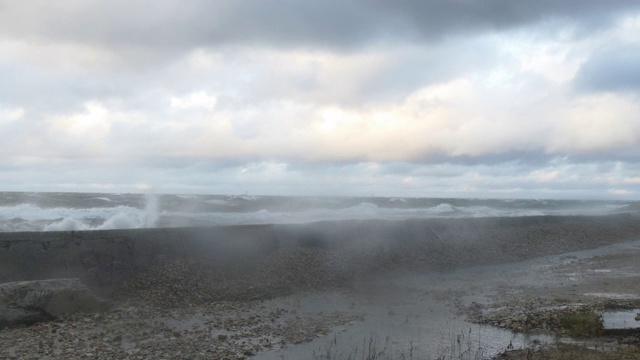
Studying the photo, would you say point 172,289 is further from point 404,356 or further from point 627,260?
point 627,260

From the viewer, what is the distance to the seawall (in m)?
12.4

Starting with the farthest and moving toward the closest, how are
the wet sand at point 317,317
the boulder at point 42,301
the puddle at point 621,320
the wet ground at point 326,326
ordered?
1. the puddle at point 621,320
2. the boulder at point 42,301
3. the wet sand at point 317,317
4. the wet ground at point 326,326

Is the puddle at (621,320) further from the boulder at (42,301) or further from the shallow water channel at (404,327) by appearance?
the boulder at (42,301)

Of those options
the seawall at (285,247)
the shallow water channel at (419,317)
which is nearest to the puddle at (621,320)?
the shallow water channel at (419,317)

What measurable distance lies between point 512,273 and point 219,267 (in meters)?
10.8

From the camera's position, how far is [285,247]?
1661cm

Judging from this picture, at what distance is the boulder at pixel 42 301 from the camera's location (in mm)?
9945

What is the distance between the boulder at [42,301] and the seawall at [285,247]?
1.52 meters

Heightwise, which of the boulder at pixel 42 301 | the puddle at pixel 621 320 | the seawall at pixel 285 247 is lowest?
the puddle at pixel 621 320

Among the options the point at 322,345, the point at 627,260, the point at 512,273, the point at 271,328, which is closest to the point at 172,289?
the point at 271,328

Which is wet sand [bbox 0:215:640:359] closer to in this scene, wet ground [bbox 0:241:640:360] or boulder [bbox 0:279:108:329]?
wet ground [bbox 0:241:640:360]

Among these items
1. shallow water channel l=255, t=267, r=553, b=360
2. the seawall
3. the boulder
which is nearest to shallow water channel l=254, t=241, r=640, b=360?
shallow water channel l=255, t=267, r=553, b=360

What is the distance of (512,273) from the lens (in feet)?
61.6

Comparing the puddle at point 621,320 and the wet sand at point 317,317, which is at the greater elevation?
the puddle at point 621,320
